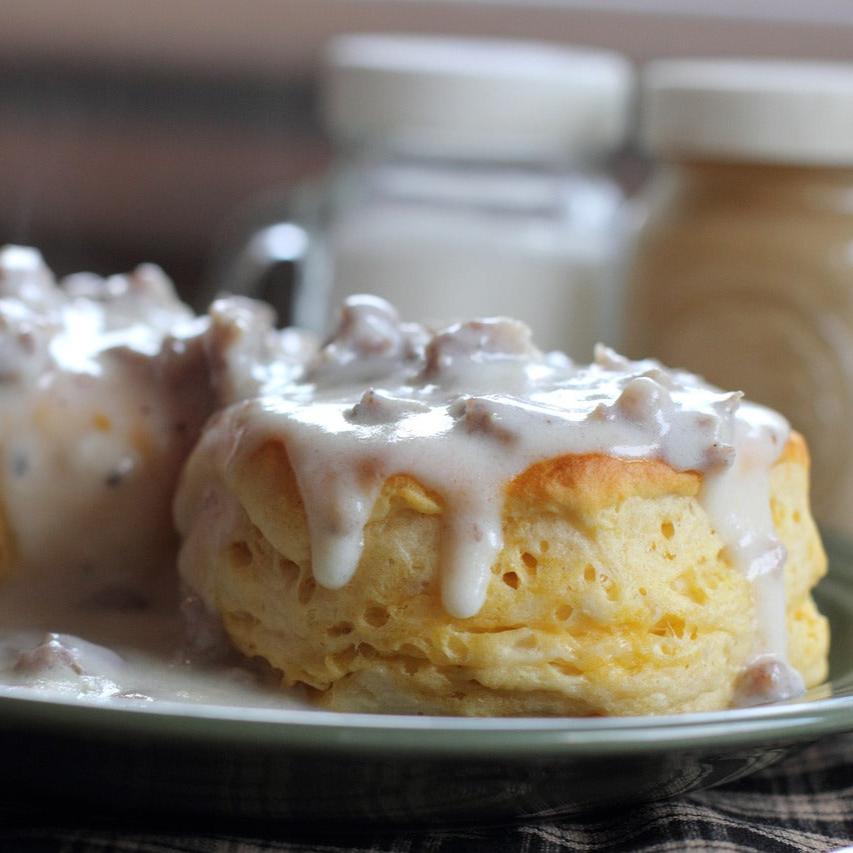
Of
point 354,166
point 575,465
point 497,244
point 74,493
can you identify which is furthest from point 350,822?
point 354,166

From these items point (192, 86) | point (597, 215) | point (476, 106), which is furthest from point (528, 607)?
point (192, 86)

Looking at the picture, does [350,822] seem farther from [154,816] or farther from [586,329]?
[586,329]

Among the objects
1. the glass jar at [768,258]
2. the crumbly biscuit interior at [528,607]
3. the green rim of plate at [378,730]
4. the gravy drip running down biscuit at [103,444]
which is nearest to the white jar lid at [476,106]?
the glass jar at [768,258]

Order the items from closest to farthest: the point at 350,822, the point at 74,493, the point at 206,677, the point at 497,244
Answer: the point at 350,822, the point at 206,677, the point at 74,493, the point at 497,244

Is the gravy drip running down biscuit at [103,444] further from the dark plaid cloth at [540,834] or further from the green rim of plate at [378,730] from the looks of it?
the green rim of plate at [378,730]

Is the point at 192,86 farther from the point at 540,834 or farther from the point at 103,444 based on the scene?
the point at 540,834

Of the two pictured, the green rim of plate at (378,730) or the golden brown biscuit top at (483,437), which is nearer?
the green rim of plate at (378,730)
